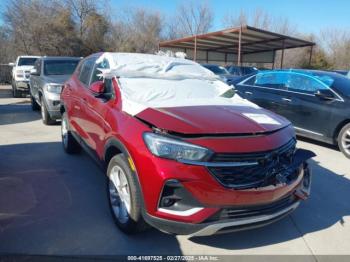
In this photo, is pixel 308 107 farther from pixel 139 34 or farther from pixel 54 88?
pixel 139 34

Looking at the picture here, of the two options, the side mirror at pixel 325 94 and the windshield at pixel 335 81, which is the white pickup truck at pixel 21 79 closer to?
the windshield at pixel 335 81

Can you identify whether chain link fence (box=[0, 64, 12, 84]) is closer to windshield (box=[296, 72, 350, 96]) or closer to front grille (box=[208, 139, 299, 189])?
windshield (box=[296, 72, 350, 96])

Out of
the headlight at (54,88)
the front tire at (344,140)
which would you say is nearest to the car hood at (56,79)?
the headlight at (54,88)

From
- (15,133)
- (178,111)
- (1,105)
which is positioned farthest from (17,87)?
(178,111)

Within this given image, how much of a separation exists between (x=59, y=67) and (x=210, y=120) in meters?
7.13

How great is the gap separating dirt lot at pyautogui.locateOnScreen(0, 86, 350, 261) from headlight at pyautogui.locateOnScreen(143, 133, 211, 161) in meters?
0.93

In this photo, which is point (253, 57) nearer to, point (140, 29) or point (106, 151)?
point (140, 29)

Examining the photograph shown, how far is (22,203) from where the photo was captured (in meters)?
3.81

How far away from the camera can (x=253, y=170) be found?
2.71 metres

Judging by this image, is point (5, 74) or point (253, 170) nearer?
point (253, 170)

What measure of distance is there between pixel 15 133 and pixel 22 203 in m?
3.90

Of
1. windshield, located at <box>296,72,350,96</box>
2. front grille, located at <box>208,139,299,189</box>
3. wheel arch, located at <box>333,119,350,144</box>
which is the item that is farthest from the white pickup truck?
front grille, located at <box>208,139,299,189</box>

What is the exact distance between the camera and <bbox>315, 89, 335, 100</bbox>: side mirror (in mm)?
6234

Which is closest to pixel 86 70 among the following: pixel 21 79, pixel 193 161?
pixel 193 161
